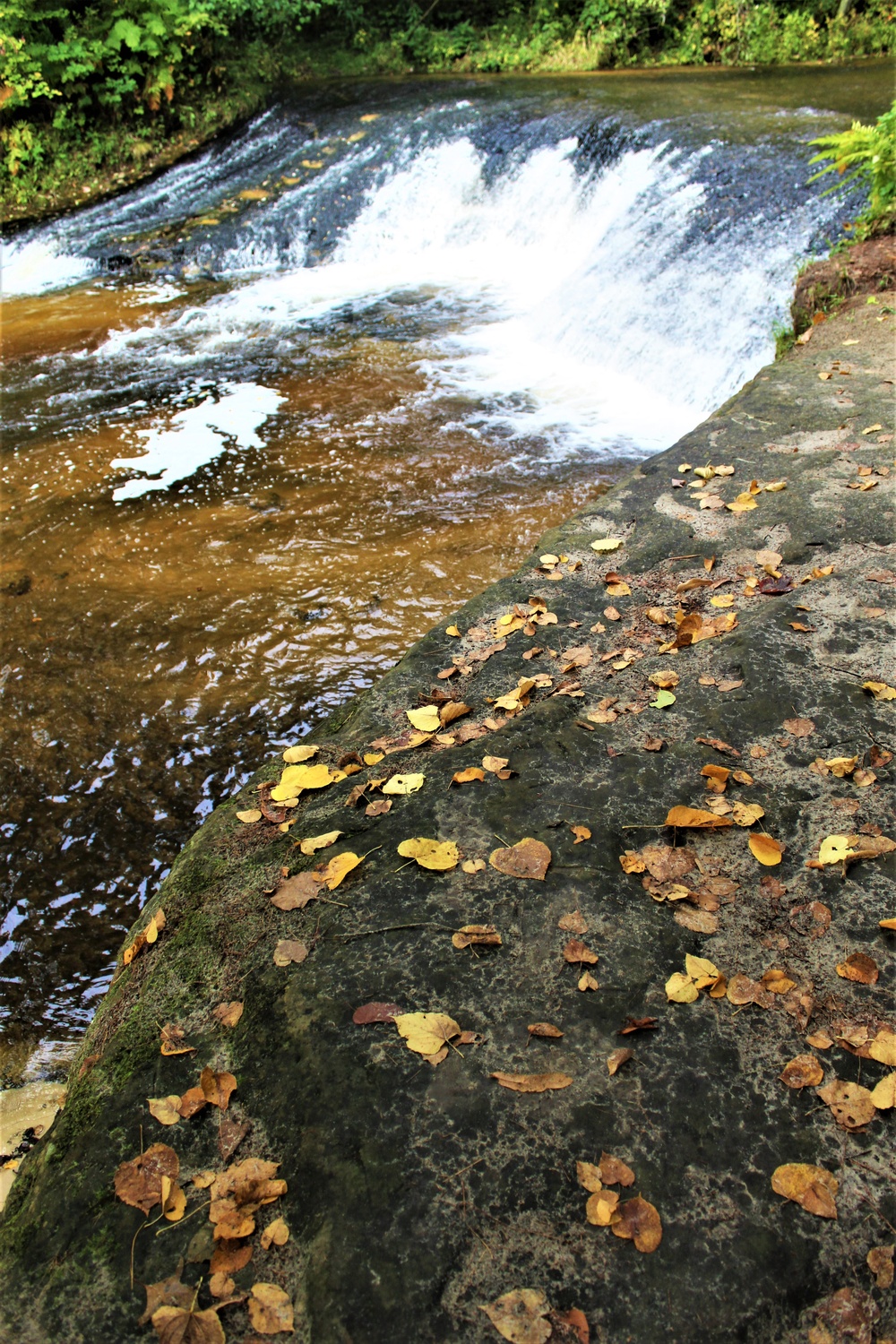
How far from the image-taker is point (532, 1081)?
1437 millimetres

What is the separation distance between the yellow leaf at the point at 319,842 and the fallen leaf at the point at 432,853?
0.19m

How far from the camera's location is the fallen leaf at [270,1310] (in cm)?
119

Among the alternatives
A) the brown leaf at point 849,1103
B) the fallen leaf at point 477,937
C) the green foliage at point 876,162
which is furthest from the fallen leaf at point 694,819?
the green foliage at point 876,162

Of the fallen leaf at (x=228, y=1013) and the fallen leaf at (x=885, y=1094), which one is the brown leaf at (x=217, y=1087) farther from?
the fallen leaf at (x=885, y=1094)

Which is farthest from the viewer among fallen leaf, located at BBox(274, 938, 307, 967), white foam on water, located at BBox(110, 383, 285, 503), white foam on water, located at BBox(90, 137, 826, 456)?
white foam on water, located at BBox(90, 137, 826, 456)

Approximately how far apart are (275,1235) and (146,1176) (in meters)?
0.26

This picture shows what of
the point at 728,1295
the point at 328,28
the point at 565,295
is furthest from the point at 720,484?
the point at 328,28

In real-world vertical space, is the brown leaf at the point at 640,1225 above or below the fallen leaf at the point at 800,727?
below

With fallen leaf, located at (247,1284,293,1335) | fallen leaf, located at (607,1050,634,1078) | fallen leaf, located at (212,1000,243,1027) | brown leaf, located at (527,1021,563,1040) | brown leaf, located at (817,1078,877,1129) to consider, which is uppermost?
brown leaf, located at (527,1021,563,1040)

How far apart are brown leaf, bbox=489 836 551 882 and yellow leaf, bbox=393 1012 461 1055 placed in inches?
15.3

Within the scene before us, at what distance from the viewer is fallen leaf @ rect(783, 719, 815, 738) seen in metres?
2.16

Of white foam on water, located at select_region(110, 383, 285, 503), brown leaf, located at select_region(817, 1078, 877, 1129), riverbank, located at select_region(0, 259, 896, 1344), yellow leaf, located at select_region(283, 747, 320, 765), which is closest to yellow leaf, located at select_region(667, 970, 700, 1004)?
riverbank, located at select_region(0, 259, 896, 1344)

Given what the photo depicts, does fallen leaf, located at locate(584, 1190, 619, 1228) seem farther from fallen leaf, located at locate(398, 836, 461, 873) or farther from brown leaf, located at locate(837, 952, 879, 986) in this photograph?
fallen leaf, located at locate(398, 836, 461, 873)

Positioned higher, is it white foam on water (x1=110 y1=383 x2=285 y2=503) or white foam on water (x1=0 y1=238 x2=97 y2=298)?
white foam on water (x1=0 y1=238 x2=97 y2=298)
